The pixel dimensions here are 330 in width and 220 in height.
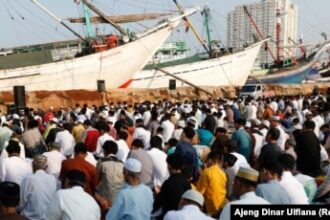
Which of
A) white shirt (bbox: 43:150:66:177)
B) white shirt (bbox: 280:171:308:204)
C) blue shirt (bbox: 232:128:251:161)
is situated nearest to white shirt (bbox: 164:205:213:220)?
white shirt (bbox: 280:171:308:204)

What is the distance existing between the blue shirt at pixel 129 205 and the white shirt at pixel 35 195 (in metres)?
1.10

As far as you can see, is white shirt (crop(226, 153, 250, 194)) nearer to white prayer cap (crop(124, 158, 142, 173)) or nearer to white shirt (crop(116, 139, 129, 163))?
white prayer cap (crop(124, 158, 142, 173))

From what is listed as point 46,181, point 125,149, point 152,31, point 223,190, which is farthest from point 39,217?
point 152,31

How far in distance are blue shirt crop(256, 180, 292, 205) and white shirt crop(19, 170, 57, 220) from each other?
8.17 ft

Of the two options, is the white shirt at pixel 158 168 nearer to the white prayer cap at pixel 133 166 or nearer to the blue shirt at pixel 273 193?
the white prayer cap at pixel 133 166

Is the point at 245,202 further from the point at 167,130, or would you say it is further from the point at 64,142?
the point at 167,130

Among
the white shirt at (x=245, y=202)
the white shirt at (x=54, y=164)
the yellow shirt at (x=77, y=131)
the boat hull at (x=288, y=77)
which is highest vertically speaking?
the white shirt at (x=245, y=202)

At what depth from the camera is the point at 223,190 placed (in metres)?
7.55

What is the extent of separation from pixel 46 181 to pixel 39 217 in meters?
0.43

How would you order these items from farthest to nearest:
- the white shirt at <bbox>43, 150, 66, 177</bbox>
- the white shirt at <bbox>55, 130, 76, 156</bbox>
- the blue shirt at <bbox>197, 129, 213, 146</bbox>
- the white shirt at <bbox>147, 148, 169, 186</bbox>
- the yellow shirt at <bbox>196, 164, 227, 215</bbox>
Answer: the blue shirt at <bbox>197, 129, 213, 146</bbox> → the white shirt at <bbox>55, 130, 76, 156</bbox> → the white shirt at <bbox>147, 148, 169, 186</bbox> → the white shirt at <bbox>43, 150, 66, 177</bbox> → the yellow shirt at <bbox>196, 164, 227, 215</bbox>

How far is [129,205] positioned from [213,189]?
65.9 inches

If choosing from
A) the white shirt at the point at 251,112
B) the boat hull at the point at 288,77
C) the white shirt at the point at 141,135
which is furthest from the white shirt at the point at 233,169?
the boat hull at the point at 288,77

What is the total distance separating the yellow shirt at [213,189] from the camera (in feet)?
24.5

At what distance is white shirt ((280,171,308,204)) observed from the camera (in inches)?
249
